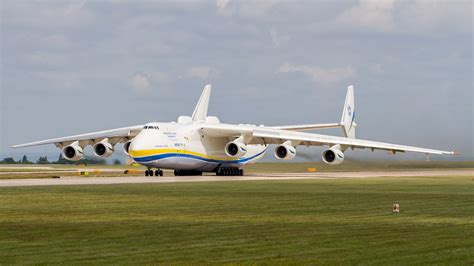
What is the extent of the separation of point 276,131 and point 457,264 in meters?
47.4

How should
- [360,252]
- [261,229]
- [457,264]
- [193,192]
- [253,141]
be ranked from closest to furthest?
[457,264] → [360,252] → [261,229] → [193,192] → [253,141]

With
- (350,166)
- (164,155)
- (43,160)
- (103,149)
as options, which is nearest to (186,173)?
(103,149)

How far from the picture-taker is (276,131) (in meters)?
61.8

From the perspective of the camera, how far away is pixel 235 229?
1994 centimetres

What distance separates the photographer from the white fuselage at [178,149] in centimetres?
5759

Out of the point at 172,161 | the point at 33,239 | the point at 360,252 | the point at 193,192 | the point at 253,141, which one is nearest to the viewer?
the point at 360,252

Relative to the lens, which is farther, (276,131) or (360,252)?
(276,131)

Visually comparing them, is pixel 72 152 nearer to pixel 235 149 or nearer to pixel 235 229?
pixel 235 149

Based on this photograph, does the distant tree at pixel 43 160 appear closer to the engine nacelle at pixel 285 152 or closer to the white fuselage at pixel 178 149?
the white fuselage at pixel 178 149

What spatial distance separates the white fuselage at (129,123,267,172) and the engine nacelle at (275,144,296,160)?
527 centimetres

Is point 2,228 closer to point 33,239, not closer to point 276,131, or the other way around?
point 33,239

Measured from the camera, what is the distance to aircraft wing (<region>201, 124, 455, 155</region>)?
195 ft

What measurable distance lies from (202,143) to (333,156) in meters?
9.44

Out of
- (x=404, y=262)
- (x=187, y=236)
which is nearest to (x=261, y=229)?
(x=187, y=236)
